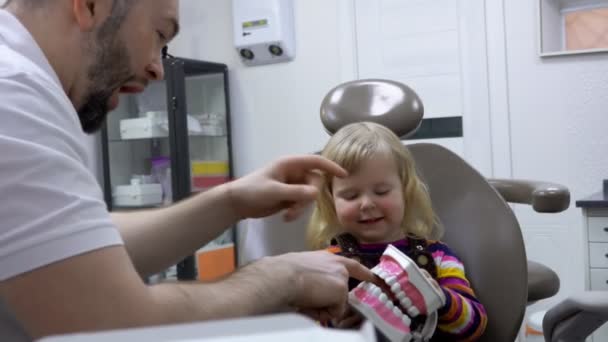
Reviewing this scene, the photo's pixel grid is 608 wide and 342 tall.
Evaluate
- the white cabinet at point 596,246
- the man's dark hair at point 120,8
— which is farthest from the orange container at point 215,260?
the man's dark hair at point 120,8

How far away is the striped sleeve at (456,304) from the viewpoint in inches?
47.9

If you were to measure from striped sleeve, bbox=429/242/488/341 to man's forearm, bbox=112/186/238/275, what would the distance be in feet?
1.53

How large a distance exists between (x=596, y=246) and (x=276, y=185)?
4.26 ft

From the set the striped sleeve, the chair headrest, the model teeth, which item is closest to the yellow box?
the chair headrest

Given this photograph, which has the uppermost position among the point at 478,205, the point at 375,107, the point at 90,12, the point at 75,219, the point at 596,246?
the point at 90,12

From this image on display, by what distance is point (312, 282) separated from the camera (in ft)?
2.40

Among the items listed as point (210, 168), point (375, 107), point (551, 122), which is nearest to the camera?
point (375, 107)

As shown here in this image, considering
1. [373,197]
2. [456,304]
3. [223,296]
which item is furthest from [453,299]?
[223,296]

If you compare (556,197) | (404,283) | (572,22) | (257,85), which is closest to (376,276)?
(404,283)

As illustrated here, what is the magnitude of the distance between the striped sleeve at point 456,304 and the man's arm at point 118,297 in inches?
22.1

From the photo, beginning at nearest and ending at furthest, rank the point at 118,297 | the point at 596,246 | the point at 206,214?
the point at 118,297
the point at 206,214
the point at 596,246

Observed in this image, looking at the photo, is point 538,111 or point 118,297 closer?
point 118,297

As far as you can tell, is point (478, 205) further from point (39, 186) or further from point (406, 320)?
point (39, 186)

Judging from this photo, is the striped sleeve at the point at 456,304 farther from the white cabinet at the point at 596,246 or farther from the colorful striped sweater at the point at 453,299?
the white cabinet at the point at 596,246
